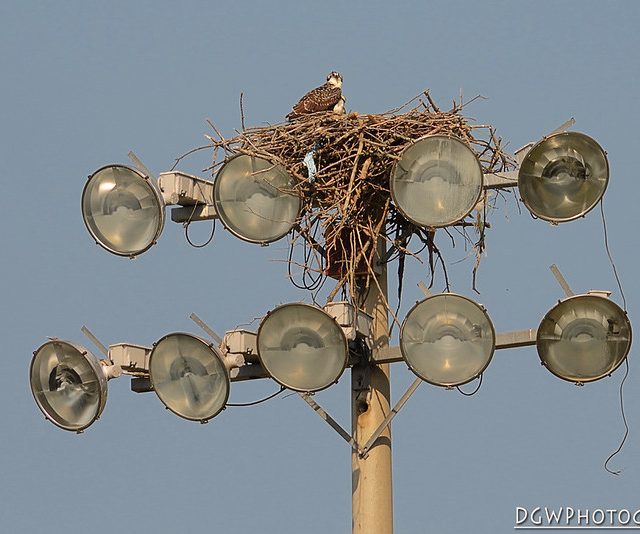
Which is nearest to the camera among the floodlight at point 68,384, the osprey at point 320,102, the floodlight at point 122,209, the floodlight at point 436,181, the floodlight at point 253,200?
the floodlight at point 436,181

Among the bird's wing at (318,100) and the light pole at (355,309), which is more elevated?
the bird's wing at (318,100)

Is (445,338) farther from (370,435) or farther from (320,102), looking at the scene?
(320,102)

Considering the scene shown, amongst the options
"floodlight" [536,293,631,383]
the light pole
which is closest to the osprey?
the light pole

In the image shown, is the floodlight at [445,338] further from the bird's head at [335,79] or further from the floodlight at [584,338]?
the bird's head at [335,79]

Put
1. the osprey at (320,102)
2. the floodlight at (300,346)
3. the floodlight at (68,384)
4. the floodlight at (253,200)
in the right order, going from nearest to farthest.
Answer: the floodlight at (300,346), the floodlight at (68,384), the floodlight at (253,200), the osprey at (320,102)

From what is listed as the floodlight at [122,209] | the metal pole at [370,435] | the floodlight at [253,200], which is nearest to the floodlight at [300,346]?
the metal pole at [370,435]

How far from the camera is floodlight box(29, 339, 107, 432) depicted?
1088 centimetres

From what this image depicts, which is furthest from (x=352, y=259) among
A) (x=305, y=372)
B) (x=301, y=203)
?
(x=305, y=372)

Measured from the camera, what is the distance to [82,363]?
35.9 feet

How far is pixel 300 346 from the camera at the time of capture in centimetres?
1025

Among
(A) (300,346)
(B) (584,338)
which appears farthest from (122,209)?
(B) (584,338)

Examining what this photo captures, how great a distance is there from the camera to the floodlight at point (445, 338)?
999 cm

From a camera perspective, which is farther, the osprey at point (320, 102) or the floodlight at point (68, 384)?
the osprey at point (320, 102)

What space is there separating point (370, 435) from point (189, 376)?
1156 millimetres
